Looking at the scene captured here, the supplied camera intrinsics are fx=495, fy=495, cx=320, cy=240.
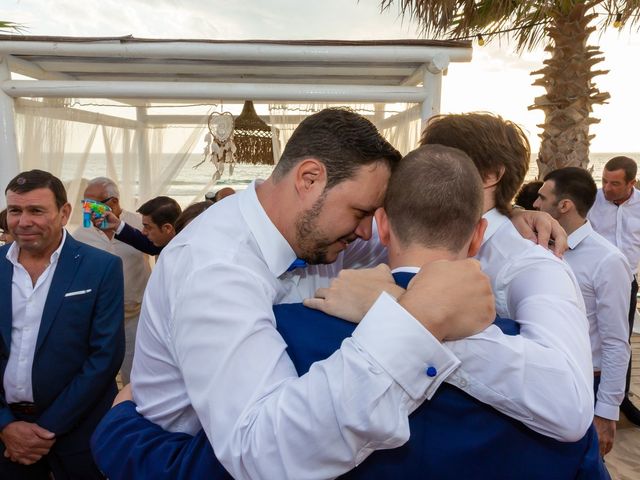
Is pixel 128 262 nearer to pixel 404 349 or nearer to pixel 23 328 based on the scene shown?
pixel 23 328

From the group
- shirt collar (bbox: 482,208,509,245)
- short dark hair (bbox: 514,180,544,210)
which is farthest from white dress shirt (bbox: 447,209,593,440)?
short dark hair (bbox: 514,180,544,210)

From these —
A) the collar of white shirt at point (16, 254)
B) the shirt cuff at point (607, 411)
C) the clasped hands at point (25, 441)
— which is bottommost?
the clasped hands at point (25, 441)

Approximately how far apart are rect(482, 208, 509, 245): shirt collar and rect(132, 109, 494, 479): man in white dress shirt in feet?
2.10

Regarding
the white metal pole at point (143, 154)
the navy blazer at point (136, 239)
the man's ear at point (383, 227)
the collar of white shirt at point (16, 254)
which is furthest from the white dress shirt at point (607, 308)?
the white metal pole at point (143, 154)

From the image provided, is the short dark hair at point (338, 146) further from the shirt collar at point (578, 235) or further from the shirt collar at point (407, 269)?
the shirt collar at point (578, 235)

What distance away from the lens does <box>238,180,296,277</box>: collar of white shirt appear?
1.32 m

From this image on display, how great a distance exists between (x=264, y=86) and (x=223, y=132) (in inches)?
54.5

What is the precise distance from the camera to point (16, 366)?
108 inches

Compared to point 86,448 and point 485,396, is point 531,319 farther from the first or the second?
point 86,448

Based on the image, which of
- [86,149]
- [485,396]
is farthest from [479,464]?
[86,149]

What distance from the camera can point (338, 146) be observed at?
4.70 ft

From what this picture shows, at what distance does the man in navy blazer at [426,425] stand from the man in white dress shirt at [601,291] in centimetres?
225

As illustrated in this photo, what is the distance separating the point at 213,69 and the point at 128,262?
114 inches

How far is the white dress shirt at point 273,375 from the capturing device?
0.84m
